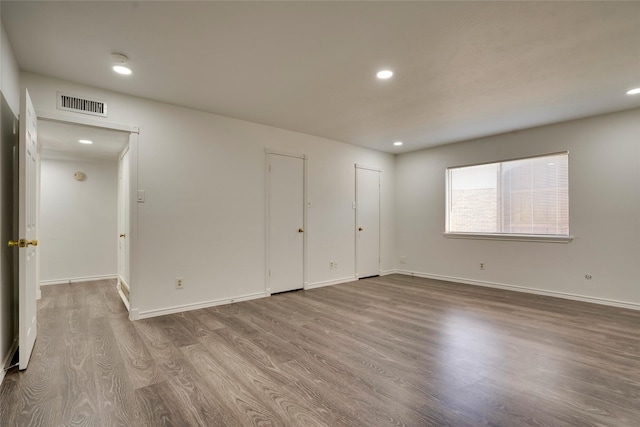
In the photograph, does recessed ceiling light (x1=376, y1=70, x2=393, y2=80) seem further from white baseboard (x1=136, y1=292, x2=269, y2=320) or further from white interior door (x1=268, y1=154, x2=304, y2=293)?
white baseboard (x1=136, y1=292, x2=269, y2=320)

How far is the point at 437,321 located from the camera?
3.30 metres

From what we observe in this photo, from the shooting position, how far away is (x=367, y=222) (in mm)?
5902

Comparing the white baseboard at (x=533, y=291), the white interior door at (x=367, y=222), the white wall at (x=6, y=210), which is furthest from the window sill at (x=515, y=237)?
the white wall at (x=6, y=210)

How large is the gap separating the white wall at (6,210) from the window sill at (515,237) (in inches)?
228

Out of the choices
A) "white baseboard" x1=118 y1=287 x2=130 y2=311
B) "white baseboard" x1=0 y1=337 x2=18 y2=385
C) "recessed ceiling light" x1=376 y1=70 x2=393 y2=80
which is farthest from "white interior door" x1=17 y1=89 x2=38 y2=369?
"recessed ceiling light" x1=376 y1=70 x2=393 y2=80

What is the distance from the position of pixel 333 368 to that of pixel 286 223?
270cm

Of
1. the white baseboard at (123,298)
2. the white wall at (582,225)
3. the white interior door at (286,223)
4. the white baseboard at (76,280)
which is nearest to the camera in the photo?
the white wall at (582,225)

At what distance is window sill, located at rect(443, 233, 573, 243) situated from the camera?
4324 millimetres

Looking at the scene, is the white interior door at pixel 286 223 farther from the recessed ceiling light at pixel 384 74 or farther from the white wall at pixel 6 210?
the white wall at pixel 6 210

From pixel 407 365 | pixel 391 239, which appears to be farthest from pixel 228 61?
pixel 391 239

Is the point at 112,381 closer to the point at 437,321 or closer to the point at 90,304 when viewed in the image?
the point at 90,304

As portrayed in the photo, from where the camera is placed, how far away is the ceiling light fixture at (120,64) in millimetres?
2562

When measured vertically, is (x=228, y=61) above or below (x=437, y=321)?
above

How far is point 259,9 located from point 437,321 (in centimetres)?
333
